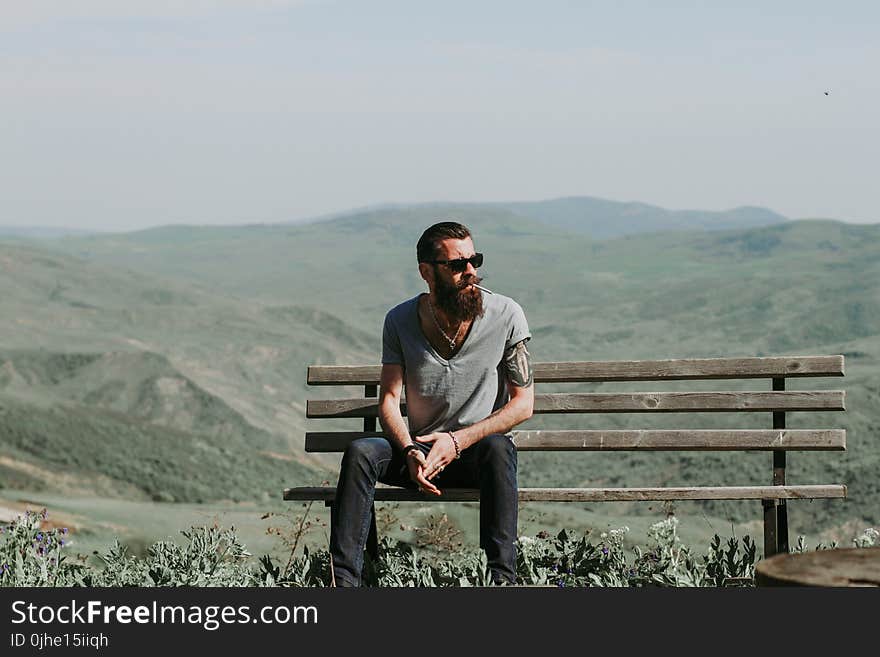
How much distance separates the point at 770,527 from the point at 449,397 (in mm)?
1766

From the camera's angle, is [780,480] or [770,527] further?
[780,480]

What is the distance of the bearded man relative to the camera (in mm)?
5480

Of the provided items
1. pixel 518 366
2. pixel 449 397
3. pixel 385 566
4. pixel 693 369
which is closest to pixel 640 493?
pixel 693 369

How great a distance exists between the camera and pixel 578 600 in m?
4.22

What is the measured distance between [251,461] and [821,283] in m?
26.9

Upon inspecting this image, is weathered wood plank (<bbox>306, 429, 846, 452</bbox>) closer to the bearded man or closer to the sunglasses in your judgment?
the bearded man

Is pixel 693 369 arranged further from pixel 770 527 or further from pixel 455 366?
pixel 455 366

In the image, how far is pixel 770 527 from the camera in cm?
626

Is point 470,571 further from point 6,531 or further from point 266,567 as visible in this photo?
point 6,531

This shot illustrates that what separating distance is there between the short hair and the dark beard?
0.11 metres

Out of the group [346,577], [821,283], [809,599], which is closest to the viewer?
[809,599]

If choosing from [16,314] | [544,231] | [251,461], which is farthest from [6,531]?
[544,231]

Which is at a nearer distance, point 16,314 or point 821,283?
point 16,314

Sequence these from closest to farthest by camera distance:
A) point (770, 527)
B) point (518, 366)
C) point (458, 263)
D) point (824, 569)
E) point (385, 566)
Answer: point (824, 569) → point (458, 263) → point (518, 366) → point (385, 566) → point (770, 527)
